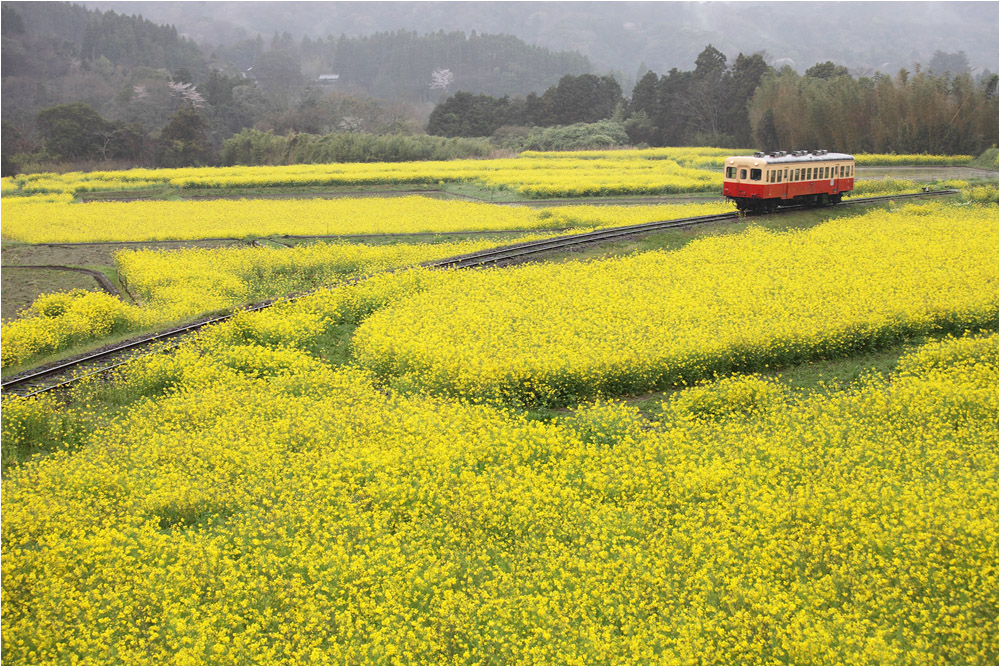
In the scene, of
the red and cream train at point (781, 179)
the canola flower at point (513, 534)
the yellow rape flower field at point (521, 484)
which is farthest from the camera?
the red and cream train at point (781, 179)

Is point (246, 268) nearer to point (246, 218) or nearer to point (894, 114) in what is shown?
point (246, 218)

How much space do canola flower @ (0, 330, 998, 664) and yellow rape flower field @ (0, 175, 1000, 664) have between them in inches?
1.6

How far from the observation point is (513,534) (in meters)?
8.98

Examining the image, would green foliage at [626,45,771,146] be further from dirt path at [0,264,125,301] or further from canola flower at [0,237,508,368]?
dirt path at [0,264,125,301]

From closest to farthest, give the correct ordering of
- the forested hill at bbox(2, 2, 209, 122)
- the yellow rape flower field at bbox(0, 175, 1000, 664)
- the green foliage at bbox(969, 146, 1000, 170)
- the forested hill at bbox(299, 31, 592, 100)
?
the yellow rape flower field at bbox(0, 175, 1000, 664) → the green foliage at bbox(969, 146, 1000, 170) → the forested hill at bbox(2, 2, 209, 122) → the forested hill at bbox(299, 31, 592, 100)

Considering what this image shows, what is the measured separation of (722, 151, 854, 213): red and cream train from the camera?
26750 mm

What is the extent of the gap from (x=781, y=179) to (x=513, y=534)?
21789 millimetres

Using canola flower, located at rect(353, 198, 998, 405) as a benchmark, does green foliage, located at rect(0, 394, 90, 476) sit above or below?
below

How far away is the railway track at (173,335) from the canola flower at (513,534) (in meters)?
2.08

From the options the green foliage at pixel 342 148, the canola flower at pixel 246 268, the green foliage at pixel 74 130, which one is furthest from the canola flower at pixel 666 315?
the green foliage at pixel 74 130

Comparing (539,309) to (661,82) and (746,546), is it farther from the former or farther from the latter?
A: (661,82)

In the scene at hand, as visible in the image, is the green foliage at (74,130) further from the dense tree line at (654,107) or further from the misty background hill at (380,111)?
the dense tree line at (654,107)

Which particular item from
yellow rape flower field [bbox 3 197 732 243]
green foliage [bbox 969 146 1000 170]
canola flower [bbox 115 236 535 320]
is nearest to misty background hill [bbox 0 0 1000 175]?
green foliage [bbox 969 146 1000 170]

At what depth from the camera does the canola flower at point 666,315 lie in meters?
13.6
